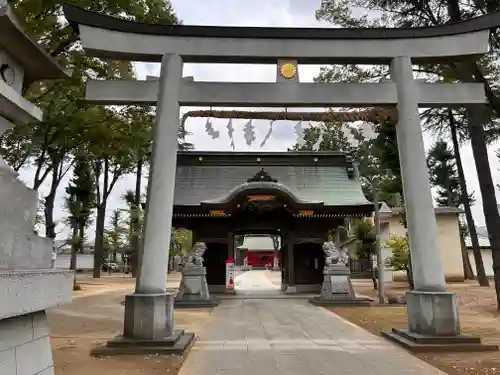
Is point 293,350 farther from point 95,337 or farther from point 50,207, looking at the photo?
point 50,207

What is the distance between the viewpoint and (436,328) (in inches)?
273

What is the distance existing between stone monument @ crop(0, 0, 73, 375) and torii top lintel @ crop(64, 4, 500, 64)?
4.31 metres

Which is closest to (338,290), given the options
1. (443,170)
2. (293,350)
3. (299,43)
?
(293,350)

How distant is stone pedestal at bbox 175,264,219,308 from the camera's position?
14.0 m

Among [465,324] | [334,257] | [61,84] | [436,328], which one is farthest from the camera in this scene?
[334,257]

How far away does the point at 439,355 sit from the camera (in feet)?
21.1

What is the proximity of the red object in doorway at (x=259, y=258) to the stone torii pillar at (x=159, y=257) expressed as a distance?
41230mm

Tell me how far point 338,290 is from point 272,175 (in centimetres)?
734

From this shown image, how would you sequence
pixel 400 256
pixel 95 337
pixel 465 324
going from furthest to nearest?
pixel 400 256
pixel 465 324
pixel 95 337

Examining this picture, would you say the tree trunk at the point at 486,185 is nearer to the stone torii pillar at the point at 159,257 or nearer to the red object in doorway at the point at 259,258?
the stone torii pillar at the point at 159,257

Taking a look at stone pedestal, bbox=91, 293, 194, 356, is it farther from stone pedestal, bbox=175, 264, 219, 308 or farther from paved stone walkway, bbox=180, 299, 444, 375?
stone pedestal, bbox=175, 264, 219, 308

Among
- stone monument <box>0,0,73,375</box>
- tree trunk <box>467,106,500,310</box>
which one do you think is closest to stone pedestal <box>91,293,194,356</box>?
stone monument <box>0,0,73,375</box>

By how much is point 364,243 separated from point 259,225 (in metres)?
6.17

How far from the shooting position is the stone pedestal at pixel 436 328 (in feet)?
21.9
